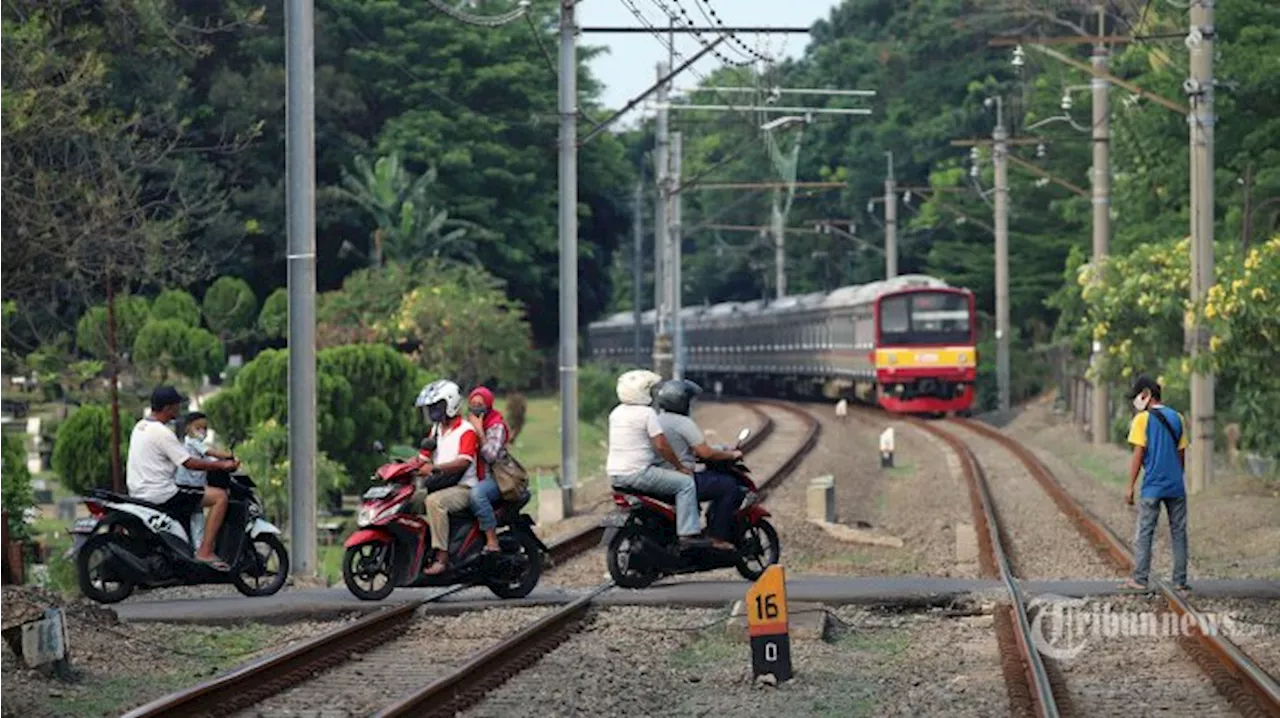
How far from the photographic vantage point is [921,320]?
Result: 57844mm

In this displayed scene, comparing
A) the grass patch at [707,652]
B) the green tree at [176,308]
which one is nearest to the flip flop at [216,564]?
the grass patch at [707,652]

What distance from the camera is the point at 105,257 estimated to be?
27203 millimetres

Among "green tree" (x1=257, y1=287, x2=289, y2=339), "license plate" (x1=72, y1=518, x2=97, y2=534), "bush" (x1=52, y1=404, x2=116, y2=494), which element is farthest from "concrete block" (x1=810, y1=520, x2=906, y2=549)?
"green tree" (x1=257, y1=287, x2=289, y2=339)

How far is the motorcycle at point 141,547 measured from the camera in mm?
17859

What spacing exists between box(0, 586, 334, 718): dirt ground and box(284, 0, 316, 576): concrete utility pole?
410 cm

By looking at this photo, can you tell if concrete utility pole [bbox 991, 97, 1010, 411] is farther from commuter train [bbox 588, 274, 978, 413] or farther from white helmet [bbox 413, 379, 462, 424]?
white helmet [bbox 413, 379, 462, 424]

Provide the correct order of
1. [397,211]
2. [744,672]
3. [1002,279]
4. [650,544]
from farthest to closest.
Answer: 1. [397,211]
2. [1002,279]
3. [650,544]
4. [744,672]

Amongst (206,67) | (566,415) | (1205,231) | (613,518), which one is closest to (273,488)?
(566,415)

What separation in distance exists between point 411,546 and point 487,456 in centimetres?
83

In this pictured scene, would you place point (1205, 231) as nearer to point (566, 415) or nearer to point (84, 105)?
point (566, 415)

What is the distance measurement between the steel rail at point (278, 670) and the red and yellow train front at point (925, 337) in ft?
135

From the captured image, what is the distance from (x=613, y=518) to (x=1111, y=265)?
78.1 feet

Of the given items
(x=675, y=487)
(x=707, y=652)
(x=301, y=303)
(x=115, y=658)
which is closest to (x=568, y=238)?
(x=301, y=303)

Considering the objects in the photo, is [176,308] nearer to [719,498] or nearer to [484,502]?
[719,498]
